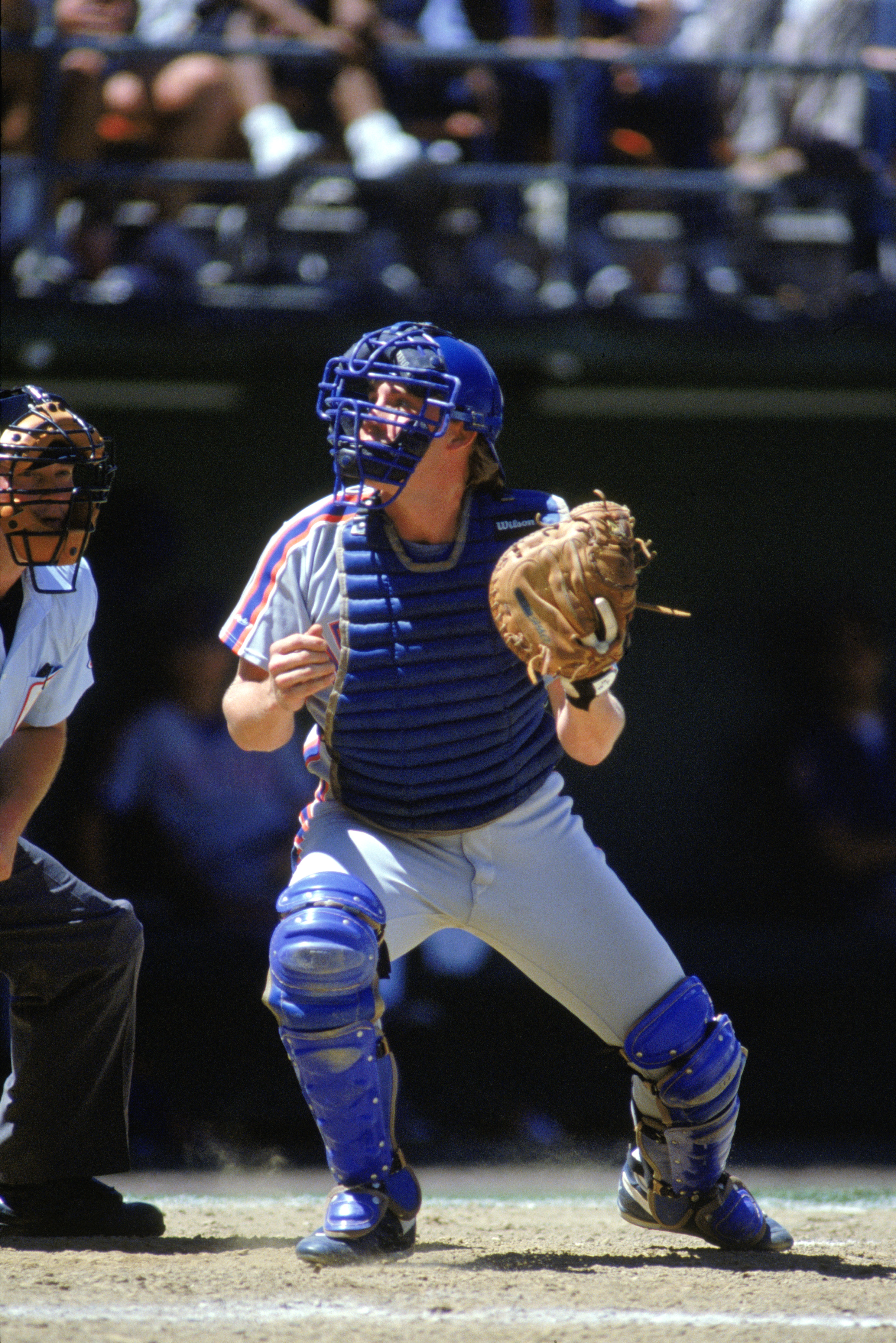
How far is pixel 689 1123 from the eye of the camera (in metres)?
2.96

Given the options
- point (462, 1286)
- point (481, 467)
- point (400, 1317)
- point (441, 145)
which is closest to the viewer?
point (400, 1317)

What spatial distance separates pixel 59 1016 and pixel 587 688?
1.35m

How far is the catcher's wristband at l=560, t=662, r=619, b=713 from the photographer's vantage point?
9.51 ft

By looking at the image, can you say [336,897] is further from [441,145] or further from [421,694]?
[441,145]

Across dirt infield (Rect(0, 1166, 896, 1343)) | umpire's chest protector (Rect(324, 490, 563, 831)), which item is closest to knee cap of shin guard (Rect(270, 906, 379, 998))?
umpire's chest protector (Rect(324, 490, 563, 831))

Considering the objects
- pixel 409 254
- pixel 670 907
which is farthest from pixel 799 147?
pixel 670 907

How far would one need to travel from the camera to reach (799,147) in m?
6.35

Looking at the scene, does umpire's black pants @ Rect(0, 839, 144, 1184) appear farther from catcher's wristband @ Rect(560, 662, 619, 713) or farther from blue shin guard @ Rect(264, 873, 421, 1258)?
catcher's wristband @ Rect(560, 662, 619, 713)

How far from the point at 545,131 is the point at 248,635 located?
422 cm

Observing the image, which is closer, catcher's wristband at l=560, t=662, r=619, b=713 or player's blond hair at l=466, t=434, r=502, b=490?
catcher's wristband at l=560, t=662, r=619, b=713

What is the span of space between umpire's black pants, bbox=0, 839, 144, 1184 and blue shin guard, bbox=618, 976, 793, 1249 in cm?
113

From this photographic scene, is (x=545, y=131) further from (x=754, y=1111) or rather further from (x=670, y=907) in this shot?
(x=754, y=1111)

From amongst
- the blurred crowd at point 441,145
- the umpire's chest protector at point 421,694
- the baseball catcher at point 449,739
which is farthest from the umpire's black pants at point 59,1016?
the blurred crowd at point 441,145

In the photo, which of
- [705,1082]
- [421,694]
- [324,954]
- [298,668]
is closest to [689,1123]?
[705,1082]
